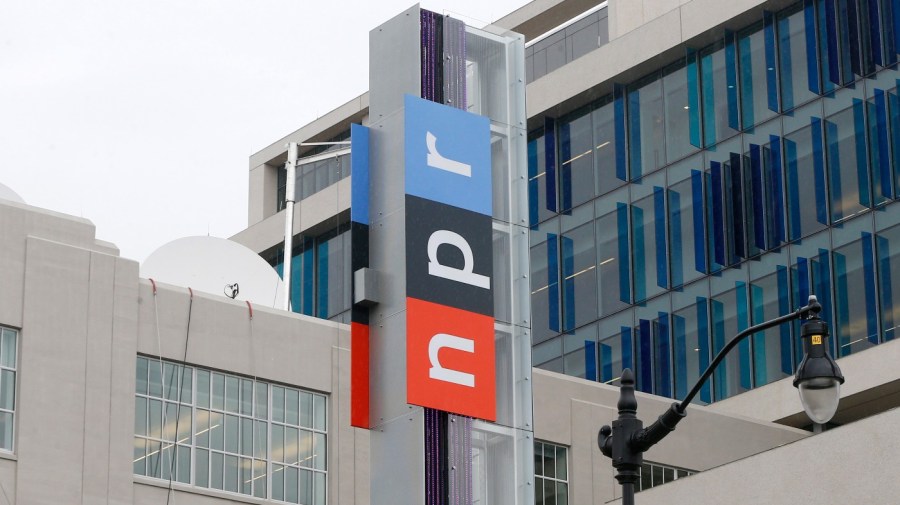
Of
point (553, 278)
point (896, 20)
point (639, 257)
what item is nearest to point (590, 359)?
point (553, 278)

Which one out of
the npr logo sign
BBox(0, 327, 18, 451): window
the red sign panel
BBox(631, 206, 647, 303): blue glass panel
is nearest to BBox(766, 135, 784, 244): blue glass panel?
BBox(631, 206, 647, 303): blue glass panel

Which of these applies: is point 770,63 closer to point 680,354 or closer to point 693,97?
point 693,97

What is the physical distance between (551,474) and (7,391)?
15257 millimetres

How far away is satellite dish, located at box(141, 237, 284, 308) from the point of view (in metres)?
46.2

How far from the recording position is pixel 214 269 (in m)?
47.2

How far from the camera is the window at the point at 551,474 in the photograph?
4900cm

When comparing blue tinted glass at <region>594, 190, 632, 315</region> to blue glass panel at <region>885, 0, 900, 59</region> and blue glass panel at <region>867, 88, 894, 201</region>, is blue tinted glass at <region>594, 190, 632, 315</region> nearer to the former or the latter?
blue glass panel at <region>867, 88, 894, 201</region>

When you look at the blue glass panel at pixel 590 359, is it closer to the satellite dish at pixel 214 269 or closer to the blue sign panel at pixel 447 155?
the satellite dish at pixel 214 269

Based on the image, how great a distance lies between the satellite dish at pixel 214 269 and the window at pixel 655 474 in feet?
37.3

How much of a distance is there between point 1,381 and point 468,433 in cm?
1198

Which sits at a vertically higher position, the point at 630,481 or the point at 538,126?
the point at 538,126

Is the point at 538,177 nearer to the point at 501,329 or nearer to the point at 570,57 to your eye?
the point at 570,57

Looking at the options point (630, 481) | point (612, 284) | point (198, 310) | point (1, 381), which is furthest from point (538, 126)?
point (630, 481)

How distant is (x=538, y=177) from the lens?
72562mm
